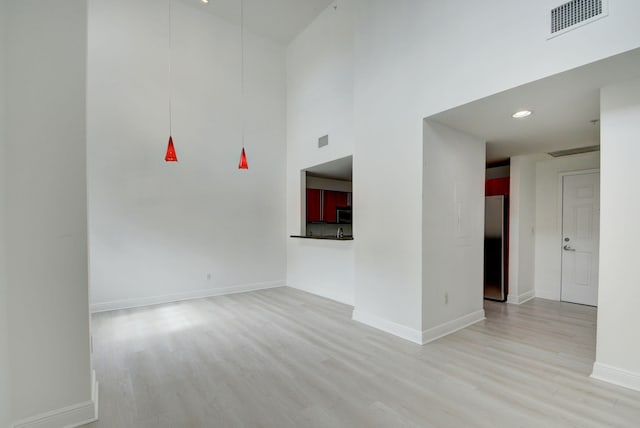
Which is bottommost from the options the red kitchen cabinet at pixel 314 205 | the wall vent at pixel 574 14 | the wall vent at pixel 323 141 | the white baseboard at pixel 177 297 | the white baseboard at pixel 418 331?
the white baseboard at pixel 177 297

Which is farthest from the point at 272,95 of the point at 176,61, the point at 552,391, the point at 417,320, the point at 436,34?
the point at 552,391

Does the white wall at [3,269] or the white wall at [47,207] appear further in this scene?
the white wall at [47,207]

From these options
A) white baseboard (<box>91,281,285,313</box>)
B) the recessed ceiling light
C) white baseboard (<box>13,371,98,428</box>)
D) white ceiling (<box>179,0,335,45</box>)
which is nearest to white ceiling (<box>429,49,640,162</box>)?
the recessed ceiling light

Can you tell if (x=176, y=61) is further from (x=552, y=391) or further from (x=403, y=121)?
(x=552, y=391)

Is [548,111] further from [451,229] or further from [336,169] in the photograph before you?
[336,169]

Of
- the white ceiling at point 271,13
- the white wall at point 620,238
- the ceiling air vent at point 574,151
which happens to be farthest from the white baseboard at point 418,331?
the white ceiling at point 271,13

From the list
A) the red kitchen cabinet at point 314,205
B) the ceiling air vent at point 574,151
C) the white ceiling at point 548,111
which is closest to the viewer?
the white ceiling at point 548,111

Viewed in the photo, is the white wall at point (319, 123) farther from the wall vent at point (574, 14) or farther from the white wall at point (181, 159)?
the wall vent at point (574, 14)

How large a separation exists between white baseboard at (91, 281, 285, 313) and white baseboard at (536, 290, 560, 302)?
16.1 ft

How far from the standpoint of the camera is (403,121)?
343 centimetres

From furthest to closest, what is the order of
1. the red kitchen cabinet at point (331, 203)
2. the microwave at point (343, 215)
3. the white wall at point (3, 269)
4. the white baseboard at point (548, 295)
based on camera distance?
1. the microwave at point (343, 215)
2. the red kitchen cabinet at point (331, 203)
3. the white baseboard at point (548, 295)
4. the white wall at point (3, 269)

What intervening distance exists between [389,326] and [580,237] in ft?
12.4

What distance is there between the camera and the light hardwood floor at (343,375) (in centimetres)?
200

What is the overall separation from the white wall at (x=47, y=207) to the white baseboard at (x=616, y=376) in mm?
3991
